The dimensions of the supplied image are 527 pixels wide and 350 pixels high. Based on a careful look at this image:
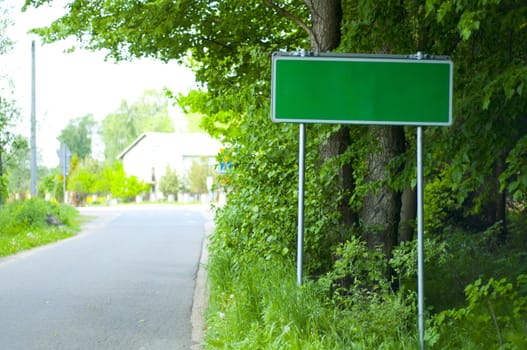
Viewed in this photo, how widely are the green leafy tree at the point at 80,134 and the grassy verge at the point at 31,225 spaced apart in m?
92.2

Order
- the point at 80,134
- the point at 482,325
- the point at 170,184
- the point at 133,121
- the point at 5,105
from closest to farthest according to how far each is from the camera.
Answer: the point at 482,325
the point at 5,105
the point at 170,184
the point at 133,121
the point at 80,134

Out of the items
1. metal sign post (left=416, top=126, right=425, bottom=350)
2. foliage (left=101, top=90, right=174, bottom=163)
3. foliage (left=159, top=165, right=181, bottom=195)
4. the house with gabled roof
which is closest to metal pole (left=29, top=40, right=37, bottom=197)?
metal sign post (left=416, top=126, right=425, bottom=350)

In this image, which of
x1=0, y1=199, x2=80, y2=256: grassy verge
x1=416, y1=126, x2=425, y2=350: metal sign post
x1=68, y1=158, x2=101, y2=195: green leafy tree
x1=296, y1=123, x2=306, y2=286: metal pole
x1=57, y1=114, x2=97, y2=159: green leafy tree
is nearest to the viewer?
x1=416, y1=126, x2=425, y2=350: metal sign post

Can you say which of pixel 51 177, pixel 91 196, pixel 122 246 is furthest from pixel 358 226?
pixel 91 196

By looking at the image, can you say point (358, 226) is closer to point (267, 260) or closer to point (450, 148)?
point (267, 260)

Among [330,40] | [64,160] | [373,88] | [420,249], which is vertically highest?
[330,40]

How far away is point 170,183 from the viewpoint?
3364 inches

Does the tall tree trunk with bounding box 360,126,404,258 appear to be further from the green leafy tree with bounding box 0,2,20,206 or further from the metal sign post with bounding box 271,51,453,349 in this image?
the green leafy tree with bounding box 0,2,20,206

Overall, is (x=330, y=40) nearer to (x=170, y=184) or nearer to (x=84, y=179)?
(x=84, y=179)

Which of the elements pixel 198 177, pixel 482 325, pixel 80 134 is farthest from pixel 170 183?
pixel 482 325

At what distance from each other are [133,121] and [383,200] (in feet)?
327

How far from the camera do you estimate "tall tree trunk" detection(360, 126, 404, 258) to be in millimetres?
7723

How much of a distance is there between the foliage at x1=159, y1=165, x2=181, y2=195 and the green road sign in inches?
3164

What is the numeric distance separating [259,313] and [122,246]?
13014 millimetres
